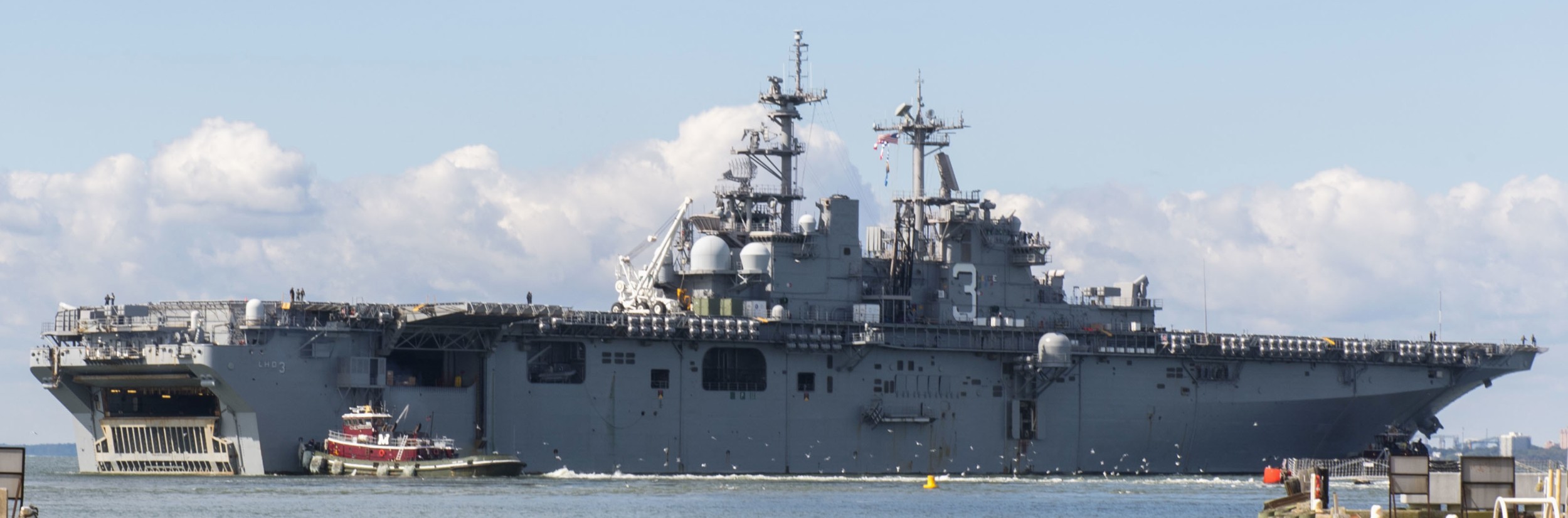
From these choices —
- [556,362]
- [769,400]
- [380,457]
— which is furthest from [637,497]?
[769,400]

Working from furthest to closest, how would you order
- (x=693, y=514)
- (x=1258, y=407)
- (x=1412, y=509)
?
(x=1258, y=407) < (x=693, y=514) < (x=1412, y=509)

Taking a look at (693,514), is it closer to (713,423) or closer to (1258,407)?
(713,423)

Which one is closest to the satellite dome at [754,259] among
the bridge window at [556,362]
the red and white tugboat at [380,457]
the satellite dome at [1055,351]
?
the bridge window at [556,362]

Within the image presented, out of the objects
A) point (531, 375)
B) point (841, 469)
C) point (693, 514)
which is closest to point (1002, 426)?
point (841, 469)

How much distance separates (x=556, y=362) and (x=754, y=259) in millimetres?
7345

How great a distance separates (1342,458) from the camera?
74500 millimetres

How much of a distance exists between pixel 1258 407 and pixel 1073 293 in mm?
7522

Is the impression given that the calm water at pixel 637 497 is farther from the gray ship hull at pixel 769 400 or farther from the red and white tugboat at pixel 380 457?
the gray ship hull at pixel 769 400

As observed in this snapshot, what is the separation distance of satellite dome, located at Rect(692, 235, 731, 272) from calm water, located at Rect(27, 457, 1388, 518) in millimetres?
6681

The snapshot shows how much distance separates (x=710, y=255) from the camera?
65438 millimetres

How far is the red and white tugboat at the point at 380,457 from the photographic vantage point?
58.8m

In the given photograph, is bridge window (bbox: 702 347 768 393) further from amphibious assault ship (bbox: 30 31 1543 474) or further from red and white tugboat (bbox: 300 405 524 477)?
red and white tugboat (bbox: 300 405 524 477)

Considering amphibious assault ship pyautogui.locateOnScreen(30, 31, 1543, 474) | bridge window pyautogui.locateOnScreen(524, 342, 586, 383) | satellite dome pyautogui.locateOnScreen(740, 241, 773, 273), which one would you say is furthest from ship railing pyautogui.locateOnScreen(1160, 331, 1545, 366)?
bridge window pyautogui.locateOnScreen(524, 342, 586, 383)

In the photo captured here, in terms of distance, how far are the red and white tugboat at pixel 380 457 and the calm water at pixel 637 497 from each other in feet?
1.88
